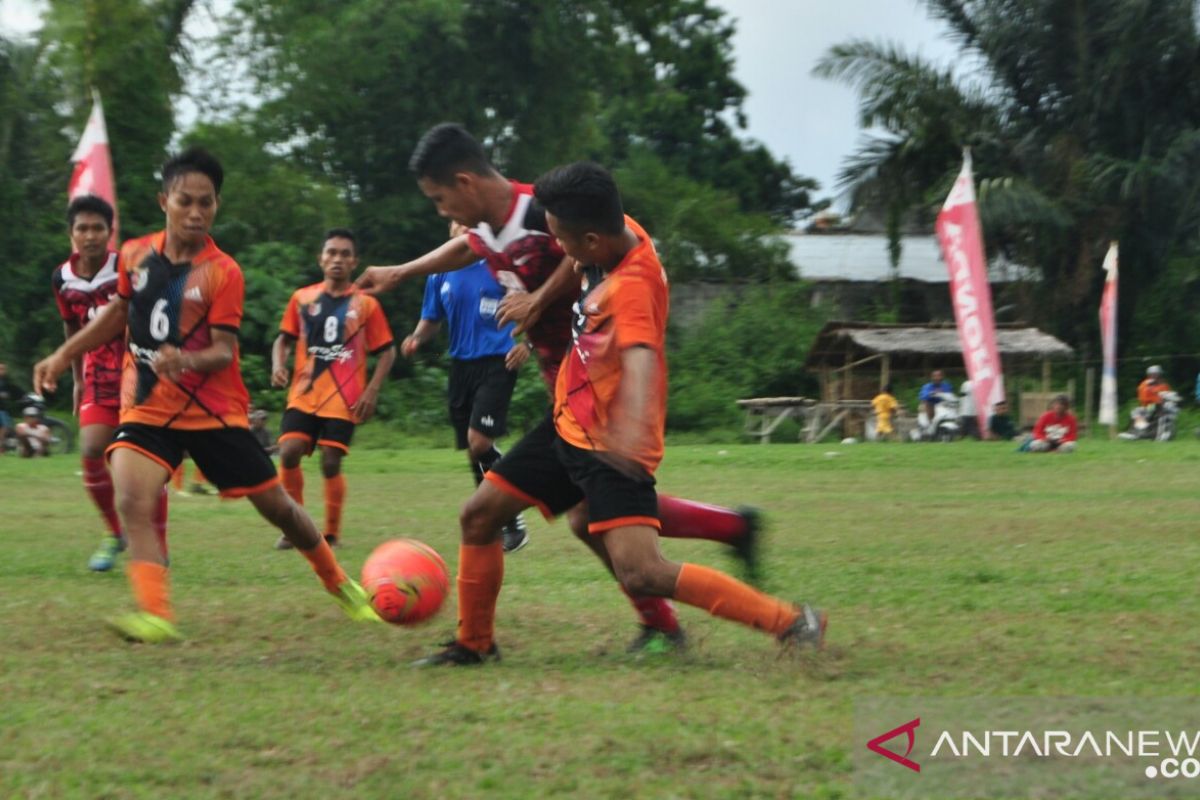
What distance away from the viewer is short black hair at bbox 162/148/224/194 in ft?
20.3

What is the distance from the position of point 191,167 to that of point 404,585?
1929 mm

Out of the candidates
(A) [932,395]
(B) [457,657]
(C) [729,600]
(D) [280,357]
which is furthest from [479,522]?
(A) [932,395]

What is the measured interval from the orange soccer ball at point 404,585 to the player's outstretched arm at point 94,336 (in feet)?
4.93

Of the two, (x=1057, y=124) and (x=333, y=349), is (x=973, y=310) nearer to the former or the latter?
(x=333, y=349)

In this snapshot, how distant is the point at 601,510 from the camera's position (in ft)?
16.7

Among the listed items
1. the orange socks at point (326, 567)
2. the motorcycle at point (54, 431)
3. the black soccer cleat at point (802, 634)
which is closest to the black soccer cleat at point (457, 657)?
the orange socks at point (326, 567)

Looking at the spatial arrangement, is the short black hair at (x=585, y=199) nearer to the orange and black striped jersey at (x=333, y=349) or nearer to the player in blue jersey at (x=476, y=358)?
the player in blue jersey at (x=476, y=358)

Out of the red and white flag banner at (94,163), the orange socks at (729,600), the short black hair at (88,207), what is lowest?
the orange socks at (729,600)

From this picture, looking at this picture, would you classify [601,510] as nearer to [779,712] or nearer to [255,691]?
[779,712]

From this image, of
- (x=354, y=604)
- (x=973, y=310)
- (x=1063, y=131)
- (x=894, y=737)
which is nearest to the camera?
(x=894, y=737)

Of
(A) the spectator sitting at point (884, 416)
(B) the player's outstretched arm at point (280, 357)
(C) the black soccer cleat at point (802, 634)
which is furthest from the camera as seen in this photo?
(A) the spectator sitting at point (884, 416)

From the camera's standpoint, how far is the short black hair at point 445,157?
559 centimetres

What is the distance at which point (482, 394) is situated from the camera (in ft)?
30.4

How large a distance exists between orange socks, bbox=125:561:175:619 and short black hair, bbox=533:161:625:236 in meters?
2.25
